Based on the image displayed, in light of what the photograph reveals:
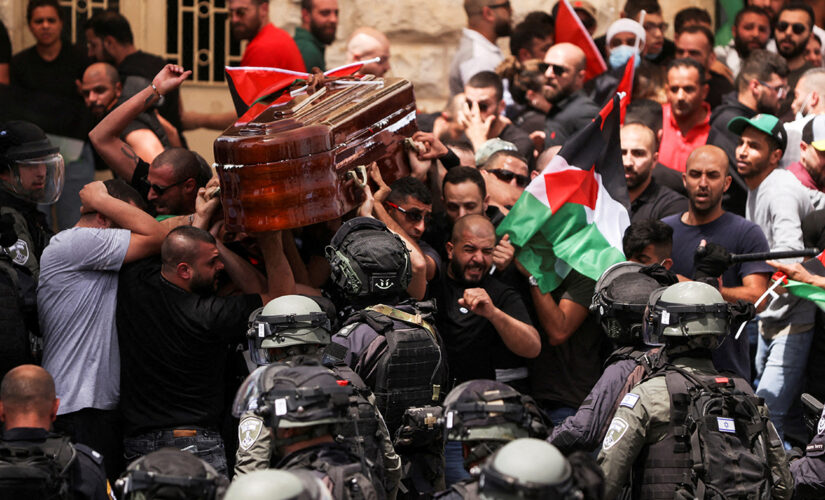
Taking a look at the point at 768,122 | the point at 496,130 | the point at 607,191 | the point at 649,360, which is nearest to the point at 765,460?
the point at 649,360

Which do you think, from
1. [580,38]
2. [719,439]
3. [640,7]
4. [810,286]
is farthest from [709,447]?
[640,7]

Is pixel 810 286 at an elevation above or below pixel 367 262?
below

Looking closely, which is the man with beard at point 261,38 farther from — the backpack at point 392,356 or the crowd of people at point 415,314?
→ the backpack at point 392,356

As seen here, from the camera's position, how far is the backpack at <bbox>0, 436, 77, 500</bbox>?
5.09 m

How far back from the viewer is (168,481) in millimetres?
4582

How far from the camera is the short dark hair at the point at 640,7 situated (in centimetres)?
1107

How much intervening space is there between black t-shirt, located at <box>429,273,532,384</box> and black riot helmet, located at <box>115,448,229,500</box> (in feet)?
7.89

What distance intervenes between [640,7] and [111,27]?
4.41 metres

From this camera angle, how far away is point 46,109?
9562mm

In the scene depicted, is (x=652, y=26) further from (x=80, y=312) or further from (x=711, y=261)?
(x=80, y=312)

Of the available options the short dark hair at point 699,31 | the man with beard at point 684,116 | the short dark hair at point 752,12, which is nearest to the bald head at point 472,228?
the man with beard at point 684,116

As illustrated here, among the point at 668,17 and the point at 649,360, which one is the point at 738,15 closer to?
the point at 668,17

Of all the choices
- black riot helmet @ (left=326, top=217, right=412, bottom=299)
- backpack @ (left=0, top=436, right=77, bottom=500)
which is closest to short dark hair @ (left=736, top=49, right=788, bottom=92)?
black riot helmet @ (left=326, top=217, right=412, bottom=299)

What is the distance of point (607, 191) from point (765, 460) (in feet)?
8.26
